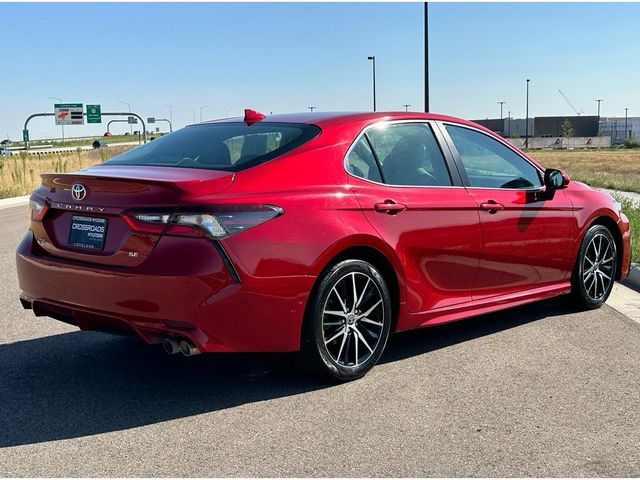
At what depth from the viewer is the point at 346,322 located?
4.67 metres

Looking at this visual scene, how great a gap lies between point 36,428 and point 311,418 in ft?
4.59

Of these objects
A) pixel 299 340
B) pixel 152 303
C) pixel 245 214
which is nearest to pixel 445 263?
pixel 299 340

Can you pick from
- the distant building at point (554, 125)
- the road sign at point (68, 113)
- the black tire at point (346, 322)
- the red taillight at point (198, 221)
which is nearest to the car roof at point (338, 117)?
the black tire at point (346, 322)

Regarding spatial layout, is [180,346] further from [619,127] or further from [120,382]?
[619,127]

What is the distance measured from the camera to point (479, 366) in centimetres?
509

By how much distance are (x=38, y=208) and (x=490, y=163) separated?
10.9 feet

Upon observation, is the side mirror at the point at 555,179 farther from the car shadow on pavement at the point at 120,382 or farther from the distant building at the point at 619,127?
the distant building at the point at 619,127

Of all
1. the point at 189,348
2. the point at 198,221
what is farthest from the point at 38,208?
the point at 189,348

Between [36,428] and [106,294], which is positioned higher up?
[106,294]

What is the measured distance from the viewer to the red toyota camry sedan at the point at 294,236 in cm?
407

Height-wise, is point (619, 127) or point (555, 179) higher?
point (555, 179)

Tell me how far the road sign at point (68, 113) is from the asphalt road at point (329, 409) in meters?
58.4

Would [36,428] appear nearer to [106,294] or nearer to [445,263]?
[106,294]

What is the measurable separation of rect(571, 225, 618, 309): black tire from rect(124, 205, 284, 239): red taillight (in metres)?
3.49
